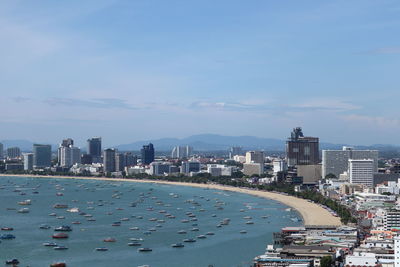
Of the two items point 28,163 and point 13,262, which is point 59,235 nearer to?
point 13,262

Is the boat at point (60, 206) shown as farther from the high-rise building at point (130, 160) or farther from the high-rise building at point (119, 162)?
the high-rise building at point (130, 160)

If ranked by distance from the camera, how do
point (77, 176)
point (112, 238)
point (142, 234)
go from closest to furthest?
point (112, 238) < point (142, 234) < point (77, 176)

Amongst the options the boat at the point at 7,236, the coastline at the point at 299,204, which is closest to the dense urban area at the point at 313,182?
the coastline at the point at 299,204

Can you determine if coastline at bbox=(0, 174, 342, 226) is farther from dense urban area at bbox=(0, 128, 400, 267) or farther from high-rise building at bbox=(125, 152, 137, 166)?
high-rise building at bbox=(125, 152, 137, 166)

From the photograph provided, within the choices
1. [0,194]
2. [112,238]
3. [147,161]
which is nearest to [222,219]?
[112,238]

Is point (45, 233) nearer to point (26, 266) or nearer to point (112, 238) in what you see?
point (112, 238)

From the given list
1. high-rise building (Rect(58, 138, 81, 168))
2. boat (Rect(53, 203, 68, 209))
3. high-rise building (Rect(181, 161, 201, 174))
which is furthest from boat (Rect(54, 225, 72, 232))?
high-rise building (Rect(58, 138, 81, 168))

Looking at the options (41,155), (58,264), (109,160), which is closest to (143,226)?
(58,264)
